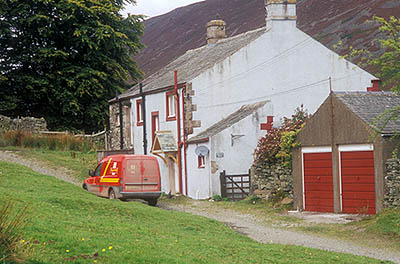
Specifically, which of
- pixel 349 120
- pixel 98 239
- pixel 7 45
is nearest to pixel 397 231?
pixel 349 120

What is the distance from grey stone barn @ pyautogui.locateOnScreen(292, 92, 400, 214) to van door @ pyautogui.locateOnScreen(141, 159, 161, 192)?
5.12 metres

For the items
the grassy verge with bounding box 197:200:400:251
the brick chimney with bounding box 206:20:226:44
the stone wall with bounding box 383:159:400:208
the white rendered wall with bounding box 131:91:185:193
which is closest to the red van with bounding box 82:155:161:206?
the grassy verge with bounding box 197:200:400:251

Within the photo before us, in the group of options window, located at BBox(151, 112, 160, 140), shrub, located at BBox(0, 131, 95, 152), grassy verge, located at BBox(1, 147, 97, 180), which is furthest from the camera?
shrub, located at BBox(0, 131, 95, 152)

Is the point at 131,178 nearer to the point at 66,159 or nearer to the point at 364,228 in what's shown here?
the point at 364,228

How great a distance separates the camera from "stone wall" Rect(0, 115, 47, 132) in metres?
41.8

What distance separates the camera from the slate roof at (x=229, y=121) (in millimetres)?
30114

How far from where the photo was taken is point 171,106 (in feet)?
113

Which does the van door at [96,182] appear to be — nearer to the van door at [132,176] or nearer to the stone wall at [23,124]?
the van door at [132,176]

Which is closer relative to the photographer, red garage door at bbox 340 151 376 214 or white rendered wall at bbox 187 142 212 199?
red garage door at bbox 340 151 376 214

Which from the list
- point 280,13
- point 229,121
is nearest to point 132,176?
point 229,121

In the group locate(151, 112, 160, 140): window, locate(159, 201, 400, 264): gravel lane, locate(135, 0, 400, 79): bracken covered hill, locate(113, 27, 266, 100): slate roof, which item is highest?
locate(135, 0, 400, 79): bracken covered hill

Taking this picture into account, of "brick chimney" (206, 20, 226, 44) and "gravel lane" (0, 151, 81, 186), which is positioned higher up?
"brick chimney" (206, 20, 226, 44)

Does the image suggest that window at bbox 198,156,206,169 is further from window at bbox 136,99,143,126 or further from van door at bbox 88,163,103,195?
window at bbox 136,99,143,126

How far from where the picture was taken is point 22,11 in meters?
44.7
